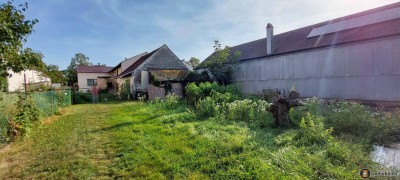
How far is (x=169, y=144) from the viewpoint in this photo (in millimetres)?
5328

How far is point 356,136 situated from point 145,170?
4.84 meters

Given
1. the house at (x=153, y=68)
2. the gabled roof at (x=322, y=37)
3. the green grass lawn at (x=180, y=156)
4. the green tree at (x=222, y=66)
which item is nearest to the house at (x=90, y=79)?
the house at (x=153, y=68)

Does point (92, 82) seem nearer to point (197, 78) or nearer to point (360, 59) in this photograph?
point (197, 78)

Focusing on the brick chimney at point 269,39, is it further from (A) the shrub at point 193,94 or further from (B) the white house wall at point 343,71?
(A) the shrub at point 193,94

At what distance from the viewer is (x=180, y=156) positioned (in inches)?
177

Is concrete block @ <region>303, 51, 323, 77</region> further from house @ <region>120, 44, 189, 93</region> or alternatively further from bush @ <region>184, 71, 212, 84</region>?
house @ <region>120, 44, 189, 93</region>

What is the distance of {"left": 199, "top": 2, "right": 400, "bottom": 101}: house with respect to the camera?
1016 centimetres

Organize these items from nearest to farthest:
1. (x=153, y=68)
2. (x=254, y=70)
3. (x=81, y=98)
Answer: (x=254, y=70) < (x=81, y=98) < (x=153, y=68)

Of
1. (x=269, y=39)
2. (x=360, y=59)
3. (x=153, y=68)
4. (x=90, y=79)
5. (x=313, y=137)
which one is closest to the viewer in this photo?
(x=313, y=137)

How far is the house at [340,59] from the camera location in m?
10.2

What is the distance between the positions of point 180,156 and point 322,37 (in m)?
12.7

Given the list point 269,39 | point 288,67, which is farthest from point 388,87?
point 269,39

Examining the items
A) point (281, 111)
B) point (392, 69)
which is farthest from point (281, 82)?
point (281, 111)

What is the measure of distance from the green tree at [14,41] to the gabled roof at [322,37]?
43.8 feet
